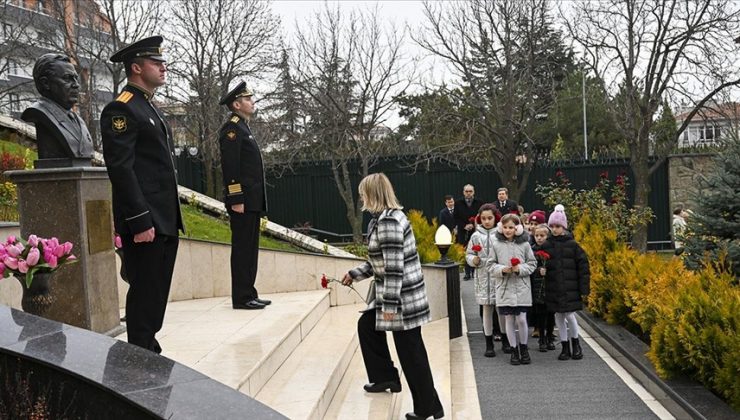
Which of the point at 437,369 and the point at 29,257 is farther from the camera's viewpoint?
the point at 437,369

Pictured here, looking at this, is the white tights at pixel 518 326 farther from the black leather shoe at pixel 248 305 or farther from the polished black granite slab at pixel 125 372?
the polished black granite slab at pixel 125 372

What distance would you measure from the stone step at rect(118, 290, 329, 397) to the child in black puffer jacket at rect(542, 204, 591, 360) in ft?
8.96

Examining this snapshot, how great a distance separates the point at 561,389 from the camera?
7359 millimetres

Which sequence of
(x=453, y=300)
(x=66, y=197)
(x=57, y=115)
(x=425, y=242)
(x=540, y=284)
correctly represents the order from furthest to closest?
1. (x=425, y=242)
2. (x=453, y=300)
3. (x=540, y=284)
4. (x=57, y=115)
5. (x=66, y=197)

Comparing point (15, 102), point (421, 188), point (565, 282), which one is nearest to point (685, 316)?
point (565, 282)

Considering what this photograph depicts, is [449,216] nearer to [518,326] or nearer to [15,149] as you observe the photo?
[518,326]

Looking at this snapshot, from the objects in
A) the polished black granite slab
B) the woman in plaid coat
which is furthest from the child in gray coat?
the polished black granite slab

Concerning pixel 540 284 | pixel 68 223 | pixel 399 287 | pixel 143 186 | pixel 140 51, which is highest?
pixel 140 51

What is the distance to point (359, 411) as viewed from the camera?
589 centimetres

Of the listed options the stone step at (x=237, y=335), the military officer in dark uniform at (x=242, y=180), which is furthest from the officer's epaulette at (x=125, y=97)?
the military officer in dark uniform at (x=242, y=180)

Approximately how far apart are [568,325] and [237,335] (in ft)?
13.0

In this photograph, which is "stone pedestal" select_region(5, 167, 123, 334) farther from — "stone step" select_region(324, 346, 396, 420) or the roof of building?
the roof of building

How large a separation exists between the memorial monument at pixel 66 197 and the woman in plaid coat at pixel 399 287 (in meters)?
2.02

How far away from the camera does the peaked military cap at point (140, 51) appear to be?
16.7 feet
